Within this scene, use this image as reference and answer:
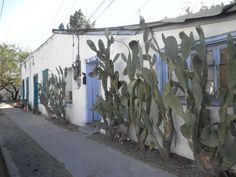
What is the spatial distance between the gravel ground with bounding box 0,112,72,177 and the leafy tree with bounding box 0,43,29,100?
2978 centimetres

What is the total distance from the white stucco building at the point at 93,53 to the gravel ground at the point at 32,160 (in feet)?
8.34

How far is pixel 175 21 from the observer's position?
659 cm

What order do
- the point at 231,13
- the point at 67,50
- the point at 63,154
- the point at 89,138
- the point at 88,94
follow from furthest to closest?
the point at 67,50, the point at 88,94, the point at 89,138, the point at 63,154, the point at 231,13

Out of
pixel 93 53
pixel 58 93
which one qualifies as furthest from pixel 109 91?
pixel 58 93

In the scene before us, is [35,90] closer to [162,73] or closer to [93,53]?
[93,53]

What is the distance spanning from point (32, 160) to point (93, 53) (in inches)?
193

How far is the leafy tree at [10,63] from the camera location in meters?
39.7

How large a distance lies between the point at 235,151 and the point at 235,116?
51 centimetres

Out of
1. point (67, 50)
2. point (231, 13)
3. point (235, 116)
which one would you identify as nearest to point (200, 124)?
point (235, 116)

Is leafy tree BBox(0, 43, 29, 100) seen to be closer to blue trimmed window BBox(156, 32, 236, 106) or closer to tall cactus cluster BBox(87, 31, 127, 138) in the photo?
tall cactus cluster BBox(87, 31, 127, 138)

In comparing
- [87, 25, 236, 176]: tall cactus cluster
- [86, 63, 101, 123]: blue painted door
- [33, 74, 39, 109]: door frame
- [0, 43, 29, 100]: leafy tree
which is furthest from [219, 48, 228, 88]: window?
[0, 43, 29, 100]: leafy tree

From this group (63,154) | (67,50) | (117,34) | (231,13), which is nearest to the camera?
(231,13)

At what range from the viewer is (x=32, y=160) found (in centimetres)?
827

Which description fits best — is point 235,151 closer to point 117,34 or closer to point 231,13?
point 231,13
